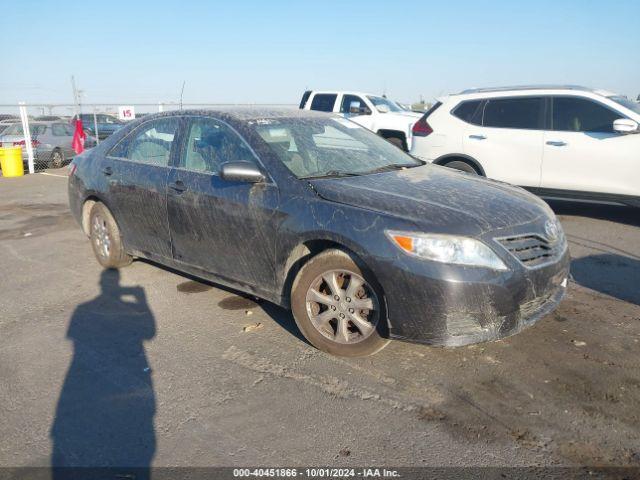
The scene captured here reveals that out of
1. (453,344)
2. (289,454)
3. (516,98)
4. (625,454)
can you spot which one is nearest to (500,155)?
(516,98)

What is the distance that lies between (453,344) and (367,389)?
0.58 metres

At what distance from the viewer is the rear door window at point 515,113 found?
24.5 feet

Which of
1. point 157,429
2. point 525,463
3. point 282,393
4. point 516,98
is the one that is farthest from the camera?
point 516,98

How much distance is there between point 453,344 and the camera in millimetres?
3154

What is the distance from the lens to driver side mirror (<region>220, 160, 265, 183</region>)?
3742mm

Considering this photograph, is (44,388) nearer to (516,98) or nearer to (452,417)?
(452,417)

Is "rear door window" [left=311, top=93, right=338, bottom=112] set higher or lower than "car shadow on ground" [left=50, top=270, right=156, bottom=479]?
higher

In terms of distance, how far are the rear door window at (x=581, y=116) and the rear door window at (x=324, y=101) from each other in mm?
8061

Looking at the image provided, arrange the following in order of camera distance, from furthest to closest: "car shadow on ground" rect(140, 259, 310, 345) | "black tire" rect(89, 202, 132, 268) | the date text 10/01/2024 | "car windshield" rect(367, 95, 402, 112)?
"car windshield" rect(367, 95, 402, 112) → "black tire" rect(89, 202, 132, 268) → "car shadow on ground" rect(140, 259, 310, 345) → the date text 10/01/2024

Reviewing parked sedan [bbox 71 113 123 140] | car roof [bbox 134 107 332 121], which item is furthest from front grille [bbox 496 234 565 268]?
parked sedan [bbox 71 113 123 140]

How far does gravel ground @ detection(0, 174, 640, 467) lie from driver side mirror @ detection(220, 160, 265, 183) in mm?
1157

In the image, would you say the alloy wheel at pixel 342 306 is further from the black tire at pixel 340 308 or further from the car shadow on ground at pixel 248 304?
the car shadow on ground at pixel 248 304

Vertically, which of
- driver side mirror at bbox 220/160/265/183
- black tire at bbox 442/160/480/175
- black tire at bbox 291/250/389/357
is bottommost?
black tire at bbox 291/250/389/357

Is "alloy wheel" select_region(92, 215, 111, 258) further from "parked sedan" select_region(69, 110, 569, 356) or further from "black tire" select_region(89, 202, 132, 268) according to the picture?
"parked sedan" select_region(69, 110, 569, 356)
